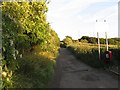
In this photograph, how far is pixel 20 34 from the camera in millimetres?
16281

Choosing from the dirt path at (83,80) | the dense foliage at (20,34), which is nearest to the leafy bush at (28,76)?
the dense foliage at (20,34)

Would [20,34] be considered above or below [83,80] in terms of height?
above

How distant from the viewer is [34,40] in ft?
72.9

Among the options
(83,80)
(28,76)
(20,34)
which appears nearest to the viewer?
(28,76)

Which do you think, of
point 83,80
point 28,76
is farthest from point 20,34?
point 83,80

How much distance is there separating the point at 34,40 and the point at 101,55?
939 cm

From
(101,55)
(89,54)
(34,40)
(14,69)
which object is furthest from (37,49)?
(14,69)

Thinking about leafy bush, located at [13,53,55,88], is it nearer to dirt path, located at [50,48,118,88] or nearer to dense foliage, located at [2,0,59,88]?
dense foliage, located at [2,0,59,88]

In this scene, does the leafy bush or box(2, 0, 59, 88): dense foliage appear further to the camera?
box(2, 0, 59, 88): dense foliage

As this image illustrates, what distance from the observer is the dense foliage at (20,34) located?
42.2ft

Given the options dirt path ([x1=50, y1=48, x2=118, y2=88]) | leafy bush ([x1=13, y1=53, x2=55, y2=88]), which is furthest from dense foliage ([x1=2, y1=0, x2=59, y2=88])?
dirt path ([x1=50, y1=48, x2=118, y2=88])

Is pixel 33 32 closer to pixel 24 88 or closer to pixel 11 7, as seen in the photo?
pixel 11 7

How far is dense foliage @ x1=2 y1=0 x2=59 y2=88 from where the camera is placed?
42.2 feet

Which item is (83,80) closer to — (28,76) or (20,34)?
(20,34)
